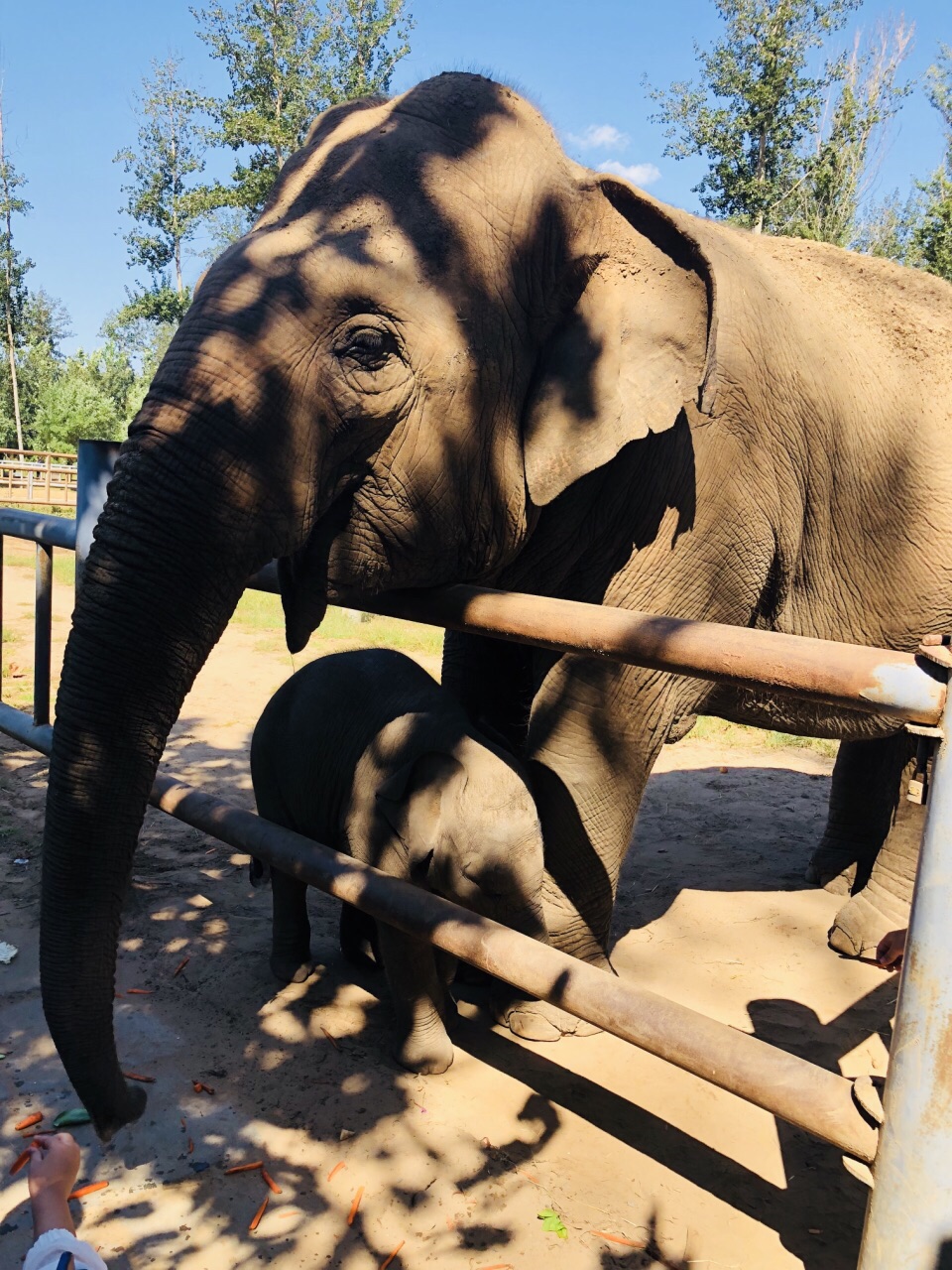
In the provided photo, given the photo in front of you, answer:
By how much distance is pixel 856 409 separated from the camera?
4137mm

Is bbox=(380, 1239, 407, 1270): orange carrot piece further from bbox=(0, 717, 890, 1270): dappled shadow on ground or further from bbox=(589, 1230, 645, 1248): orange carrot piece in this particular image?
bbox=(589, 1230, 645, 1248): orange carrot piece

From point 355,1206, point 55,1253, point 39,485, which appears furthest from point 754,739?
point 39,485

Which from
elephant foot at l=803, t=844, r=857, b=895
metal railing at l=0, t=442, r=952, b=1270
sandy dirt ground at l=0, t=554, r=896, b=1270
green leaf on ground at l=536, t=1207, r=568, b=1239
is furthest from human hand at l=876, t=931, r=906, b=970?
elephant foot at l=803, t=844, r=857, b=895

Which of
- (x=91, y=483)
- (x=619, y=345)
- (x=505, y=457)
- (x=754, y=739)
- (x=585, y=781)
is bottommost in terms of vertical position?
(x=754, y=739)

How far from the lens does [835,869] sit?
5922 millimetres

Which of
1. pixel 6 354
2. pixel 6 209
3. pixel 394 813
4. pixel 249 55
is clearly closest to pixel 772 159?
pixel 249 55

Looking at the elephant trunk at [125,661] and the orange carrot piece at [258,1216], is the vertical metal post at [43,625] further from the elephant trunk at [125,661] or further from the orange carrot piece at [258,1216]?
the orange carrot piece at [258,1216]

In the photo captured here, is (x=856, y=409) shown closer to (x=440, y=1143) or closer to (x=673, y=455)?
(x=673, y=455)

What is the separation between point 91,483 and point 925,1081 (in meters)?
3.52

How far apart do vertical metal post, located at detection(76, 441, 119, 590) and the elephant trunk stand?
1610 mm

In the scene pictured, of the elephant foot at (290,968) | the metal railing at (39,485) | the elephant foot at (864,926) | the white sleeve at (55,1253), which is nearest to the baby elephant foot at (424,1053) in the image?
the elephant foot at (290,968)

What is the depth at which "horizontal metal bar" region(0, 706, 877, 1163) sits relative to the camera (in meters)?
1.80

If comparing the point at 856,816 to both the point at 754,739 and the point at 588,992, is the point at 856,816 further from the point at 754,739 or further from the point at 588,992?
the point at 588,992

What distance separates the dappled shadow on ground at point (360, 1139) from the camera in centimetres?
275
